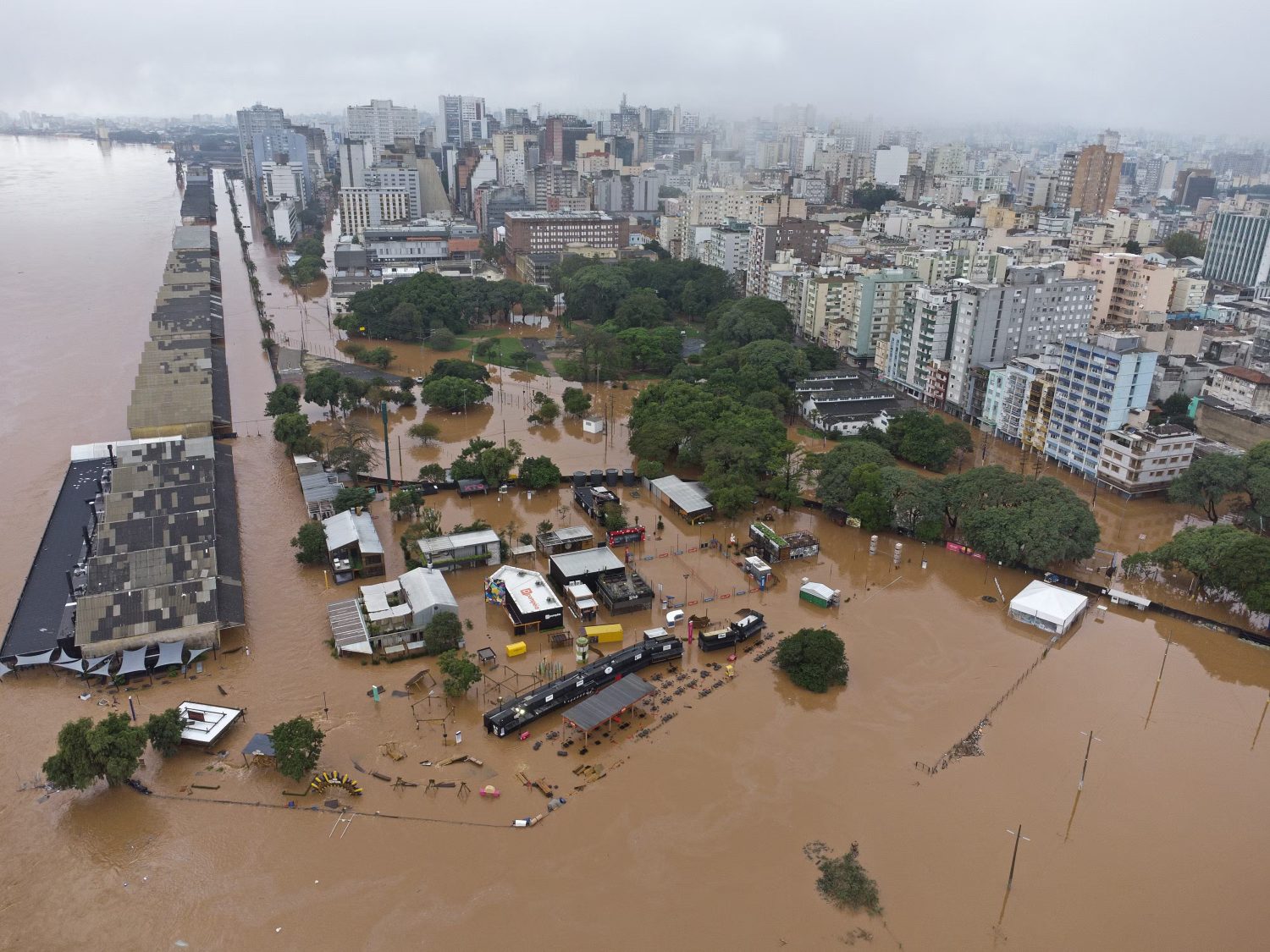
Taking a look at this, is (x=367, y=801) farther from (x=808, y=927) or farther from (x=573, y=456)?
(x=573, y=456)

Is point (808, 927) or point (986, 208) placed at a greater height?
→ point (986, 208)

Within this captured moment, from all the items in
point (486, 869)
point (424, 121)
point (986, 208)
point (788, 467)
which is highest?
point (424, 121)

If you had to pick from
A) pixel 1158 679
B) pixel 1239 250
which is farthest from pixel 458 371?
pixel 1239 250

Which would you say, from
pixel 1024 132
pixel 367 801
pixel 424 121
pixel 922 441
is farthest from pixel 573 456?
pixel 1024 132

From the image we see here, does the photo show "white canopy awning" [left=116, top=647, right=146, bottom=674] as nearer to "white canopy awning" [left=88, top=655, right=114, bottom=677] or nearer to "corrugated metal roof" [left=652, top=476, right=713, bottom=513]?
"white canopy awning" [left=88, top=655, right=114, bottom=677]

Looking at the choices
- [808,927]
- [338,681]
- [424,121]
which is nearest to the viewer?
[808,927]

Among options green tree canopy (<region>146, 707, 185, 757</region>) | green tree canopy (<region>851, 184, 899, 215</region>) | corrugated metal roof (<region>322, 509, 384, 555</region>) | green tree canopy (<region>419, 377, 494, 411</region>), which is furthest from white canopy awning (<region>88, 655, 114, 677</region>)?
green tree canopy (<region>851, 184, 899, 215</region>)

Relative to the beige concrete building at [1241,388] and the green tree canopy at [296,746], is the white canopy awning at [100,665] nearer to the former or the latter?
the green tree canopy at [296,746]
